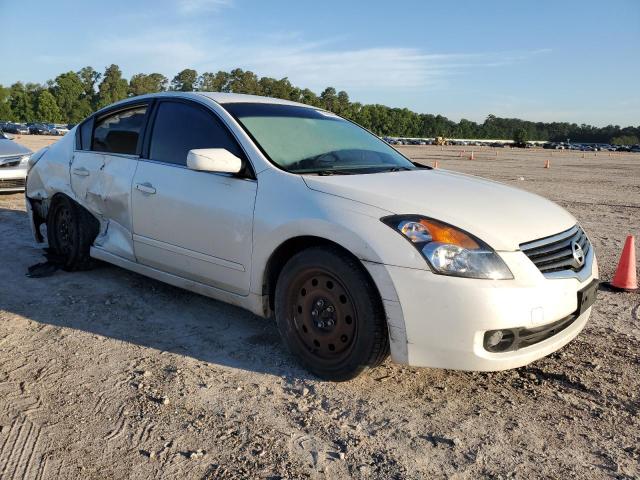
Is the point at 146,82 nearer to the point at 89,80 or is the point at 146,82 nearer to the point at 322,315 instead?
the point at 89,80

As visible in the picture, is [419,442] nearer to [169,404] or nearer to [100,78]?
[169,404]

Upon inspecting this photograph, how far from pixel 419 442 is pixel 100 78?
12996 cm

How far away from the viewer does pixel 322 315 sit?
3.05 meters

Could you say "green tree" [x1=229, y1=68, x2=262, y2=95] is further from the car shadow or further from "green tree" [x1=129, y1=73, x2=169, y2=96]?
the car shadow

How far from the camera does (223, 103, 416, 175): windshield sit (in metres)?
3.53

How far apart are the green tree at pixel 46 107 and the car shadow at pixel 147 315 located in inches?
4655

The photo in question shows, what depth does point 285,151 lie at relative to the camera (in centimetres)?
357

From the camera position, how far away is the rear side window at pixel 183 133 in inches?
146

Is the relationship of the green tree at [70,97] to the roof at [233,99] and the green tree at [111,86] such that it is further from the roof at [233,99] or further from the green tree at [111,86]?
the roof at [233,99]

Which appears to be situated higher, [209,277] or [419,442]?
[209,277]

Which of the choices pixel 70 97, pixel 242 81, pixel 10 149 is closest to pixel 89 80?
pixel 70 97

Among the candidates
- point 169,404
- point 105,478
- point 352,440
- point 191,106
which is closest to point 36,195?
point 191,106

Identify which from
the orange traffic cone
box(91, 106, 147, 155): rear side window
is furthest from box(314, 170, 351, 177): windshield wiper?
the orange traffic cone

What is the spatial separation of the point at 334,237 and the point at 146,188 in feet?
5.82
